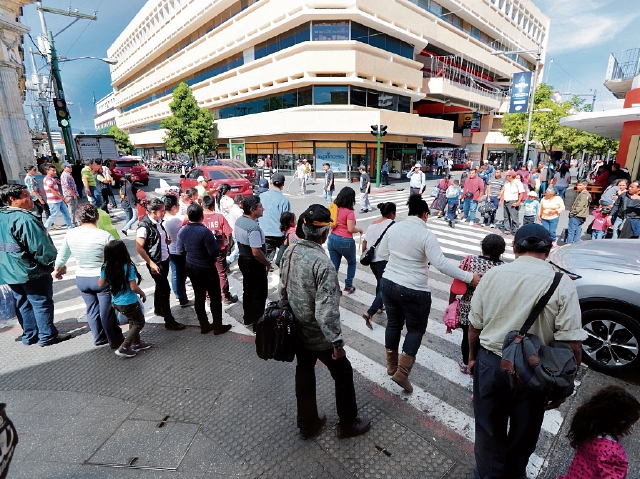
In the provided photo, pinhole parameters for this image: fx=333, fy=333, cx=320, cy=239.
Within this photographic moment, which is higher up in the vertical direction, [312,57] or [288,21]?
[288,21]

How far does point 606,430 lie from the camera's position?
6.27 ft

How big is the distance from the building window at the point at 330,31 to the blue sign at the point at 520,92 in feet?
39.9

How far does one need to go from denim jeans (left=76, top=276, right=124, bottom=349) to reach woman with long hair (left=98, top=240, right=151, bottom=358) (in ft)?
0.39

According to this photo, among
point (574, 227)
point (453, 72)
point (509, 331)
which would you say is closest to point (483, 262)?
Answer: point (509, 331)

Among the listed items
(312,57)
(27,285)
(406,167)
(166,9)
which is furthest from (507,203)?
(166,9)

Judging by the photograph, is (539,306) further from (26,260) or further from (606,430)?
(26,260)

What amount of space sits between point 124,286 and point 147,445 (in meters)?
1.79

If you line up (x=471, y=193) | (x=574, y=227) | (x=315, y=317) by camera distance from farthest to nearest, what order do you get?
1. (x=471, y=193)
2. (x=574, y=227)
3. (x=315, y=317)

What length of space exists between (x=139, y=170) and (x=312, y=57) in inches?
575

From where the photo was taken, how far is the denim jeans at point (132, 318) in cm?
389

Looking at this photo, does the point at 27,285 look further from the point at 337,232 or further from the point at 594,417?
the point at 594,417

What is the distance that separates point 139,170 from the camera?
21.7 m

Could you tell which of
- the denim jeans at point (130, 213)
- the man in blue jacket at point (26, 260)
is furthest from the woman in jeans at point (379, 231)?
the denim jeans at point (130, 213)

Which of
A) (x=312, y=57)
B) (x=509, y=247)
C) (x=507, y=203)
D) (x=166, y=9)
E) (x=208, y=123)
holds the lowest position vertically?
(x=509, y=247)
